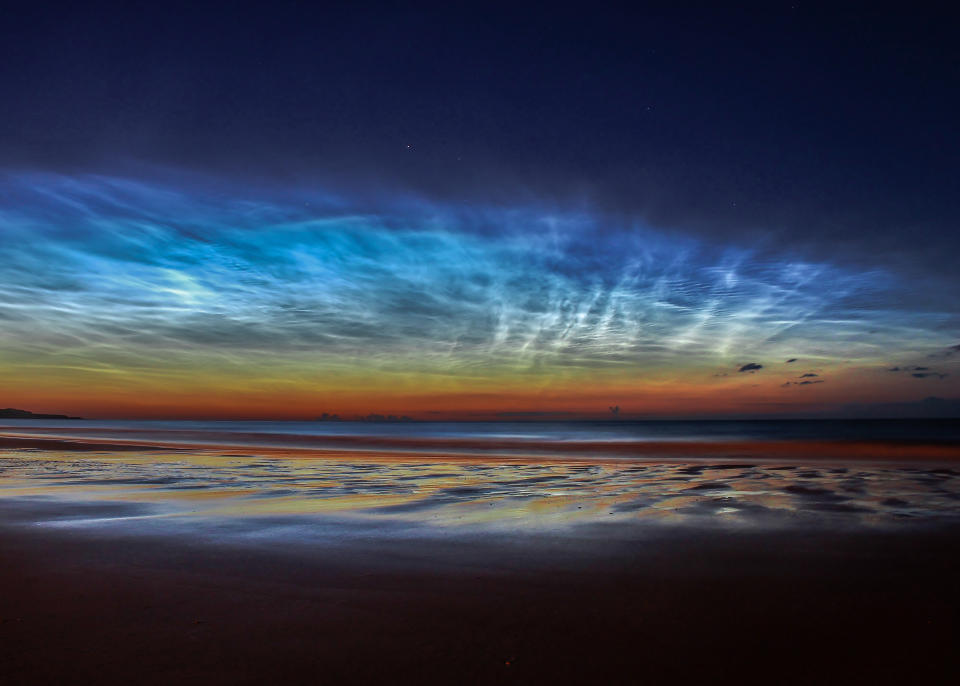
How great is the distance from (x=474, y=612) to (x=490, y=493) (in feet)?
30.7

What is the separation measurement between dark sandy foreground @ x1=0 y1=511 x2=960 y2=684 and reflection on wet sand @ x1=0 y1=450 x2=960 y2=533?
2.44 m

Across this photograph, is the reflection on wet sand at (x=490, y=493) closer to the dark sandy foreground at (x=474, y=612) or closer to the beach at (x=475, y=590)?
the beach at (x=475, y=590)

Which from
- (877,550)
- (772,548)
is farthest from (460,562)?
(877,550)

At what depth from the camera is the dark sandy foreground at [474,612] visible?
4.64 meters

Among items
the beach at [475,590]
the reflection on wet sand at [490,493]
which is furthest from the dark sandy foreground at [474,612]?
the reflection on wet sand at [490,493]

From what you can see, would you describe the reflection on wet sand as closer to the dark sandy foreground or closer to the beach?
the beach

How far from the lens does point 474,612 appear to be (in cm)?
584

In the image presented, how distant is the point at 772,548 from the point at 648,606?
12.1 ft

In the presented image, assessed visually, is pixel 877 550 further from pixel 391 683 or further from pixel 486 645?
pixel 391 683

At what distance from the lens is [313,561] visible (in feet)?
25.3

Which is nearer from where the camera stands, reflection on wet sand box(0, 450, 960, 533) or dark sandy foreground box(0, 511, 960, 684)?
dark sandy foreground box(0, 511, 960, 684)

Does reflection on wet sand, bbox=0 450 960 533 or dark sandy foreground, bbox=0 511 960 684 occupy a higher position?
reflection on wet sand, bbox=0 450 960 533

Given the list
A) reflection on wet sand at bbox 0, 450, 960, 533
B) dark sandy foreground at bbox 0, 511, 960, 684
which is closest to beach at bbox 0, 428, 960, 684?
dark sandy foreground at bbox 0, 511, 960, 684

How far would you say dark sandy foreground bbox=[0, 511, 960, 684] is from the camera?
15.2ft
